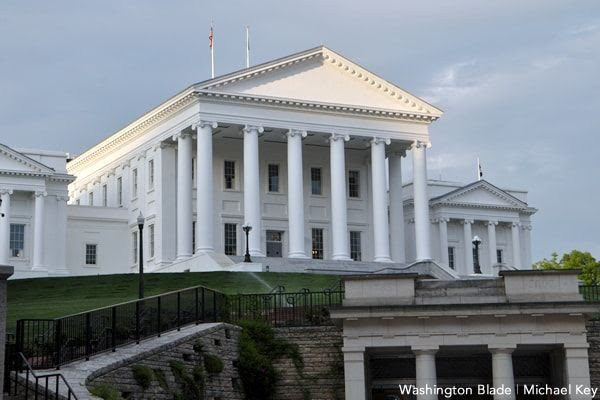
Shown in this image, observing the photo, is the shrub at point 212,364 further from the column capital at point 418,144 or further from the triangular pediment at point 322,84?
the column capital at point 418,144

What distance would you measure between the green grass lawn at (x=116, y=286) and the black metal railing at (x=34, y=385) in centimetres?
2167

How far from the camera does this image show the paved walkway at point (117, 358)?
75.0 ft

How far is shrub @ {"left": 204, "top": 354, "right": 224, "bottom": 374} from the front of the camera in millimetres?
31002

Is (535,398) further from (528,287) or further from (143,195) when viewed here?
(143,195)

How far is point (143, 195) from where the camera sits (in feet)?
259

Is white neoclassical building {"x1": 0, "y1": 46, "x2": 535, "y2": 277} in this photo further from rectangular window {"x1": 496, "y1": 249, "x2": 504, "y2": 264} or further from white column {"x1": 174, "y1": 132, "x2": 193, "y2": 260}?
rectangular window {"x1": 496, "y1": 249, "x2": 504, "y2": 264}

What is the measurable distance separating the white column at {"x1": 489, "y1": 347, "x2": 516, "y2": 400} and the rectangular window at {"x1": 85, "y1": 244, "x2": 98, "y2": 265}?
2100 inches

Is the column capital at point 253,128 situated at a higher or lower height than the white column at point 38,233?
higher

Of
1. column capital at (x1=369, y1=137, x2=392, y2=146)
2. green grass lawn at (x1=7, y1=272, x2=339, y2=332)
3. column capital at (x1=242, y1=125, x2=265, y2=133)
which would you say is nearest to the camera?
green grass lawn at (x1=7, y1=272, x2=339, y2=332)

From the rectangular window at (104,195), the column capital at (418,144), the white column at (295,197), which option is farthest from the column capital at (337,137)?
the rectangular window at (104,195)

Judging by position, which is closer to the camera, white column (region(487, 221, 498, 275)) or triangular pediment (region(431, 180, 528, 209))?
triangular pediment (region(431, 180, 528, 209))

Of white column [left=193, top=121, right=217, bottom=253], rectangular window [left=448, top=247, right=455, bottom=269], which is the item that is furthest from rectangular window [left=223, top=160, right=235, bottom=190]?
rectangular window [left=448, top=247, right=455, bottom=269]

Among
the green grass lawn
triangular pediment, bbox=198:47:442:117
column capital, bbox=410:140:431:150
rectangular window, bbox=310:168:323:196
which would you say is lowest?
the green grass lawn

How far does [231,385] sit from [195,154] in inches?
1748
